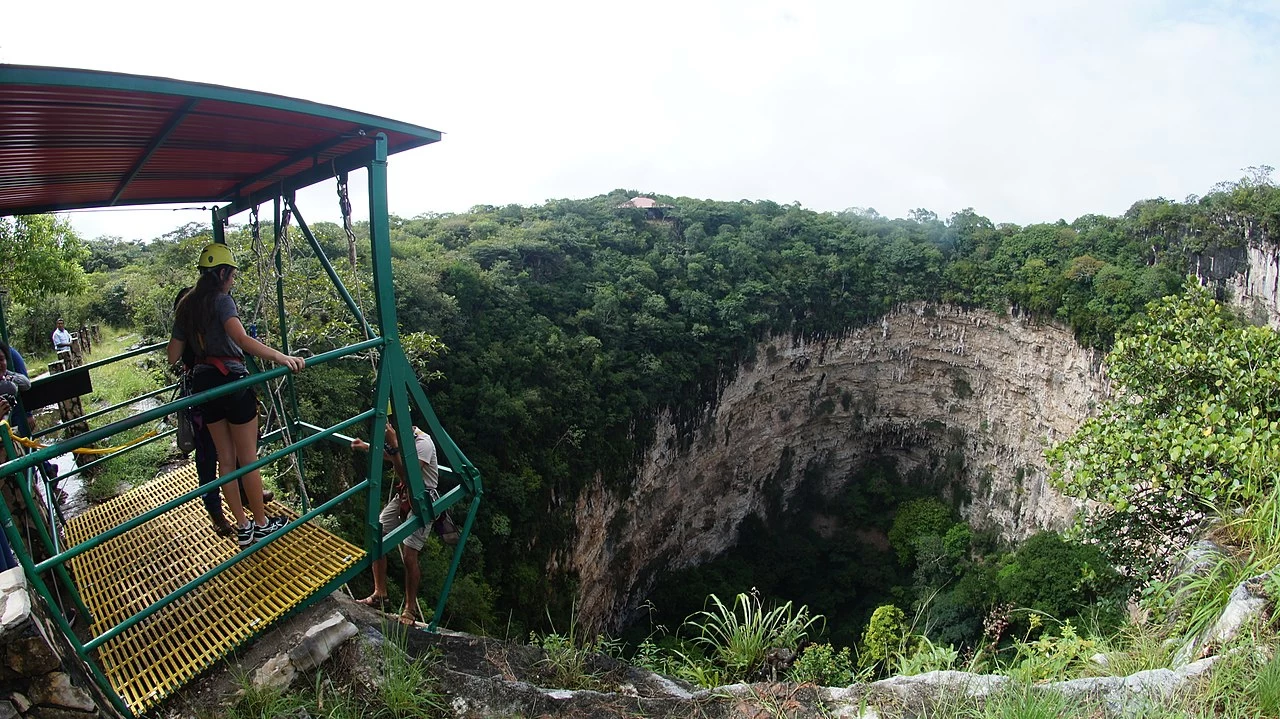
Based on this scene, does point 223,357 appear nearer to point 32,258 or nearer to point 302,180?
point 302,180

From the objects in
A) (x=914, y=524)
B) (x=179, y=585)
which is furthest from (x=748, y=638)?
(x=914, y=524)

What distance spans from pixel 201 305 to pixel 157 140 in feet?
2.72

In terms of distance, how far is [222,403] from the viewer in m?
3.54

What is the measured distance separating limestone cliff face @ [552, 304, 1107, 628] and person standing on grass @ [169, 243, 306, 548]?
16.5 metres

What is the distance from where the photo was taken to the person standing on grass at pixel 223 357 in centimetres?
334

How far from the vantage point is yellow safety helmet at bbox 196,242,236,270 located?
3320mm

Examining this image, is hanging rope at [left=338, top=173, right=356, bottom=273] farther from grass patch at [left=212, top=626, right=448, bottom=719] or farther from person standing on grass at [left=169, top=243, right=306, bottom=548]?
grass patch at [left=212, top=626, right=448, bottom=719]

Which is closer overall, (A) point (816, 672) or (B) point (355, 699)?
(B) point (355, 699)

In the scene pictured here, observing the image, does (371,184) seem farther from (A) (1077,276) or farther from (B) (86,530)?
(A) (1077,276)

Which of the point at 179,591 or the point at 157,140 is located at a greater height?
the point at 157,140

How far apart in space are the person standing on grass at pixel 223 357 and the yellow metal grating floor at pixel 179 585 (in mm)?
293

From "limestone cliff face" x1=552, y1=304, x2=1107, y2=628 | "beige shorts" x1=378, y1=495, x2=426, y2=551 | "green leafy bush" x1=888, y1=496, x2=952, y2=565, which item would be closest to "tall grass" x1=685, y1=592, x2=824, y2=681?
"beige shorts" x1=378, y1=495, x2=426, y2=551

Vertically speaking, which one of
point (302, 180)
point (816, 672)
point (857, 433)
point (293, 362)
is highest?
point (302, 180)

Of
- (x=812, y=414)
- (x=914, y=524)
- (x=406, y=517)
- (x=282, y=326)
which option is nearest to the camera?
(x=406, y=517)
